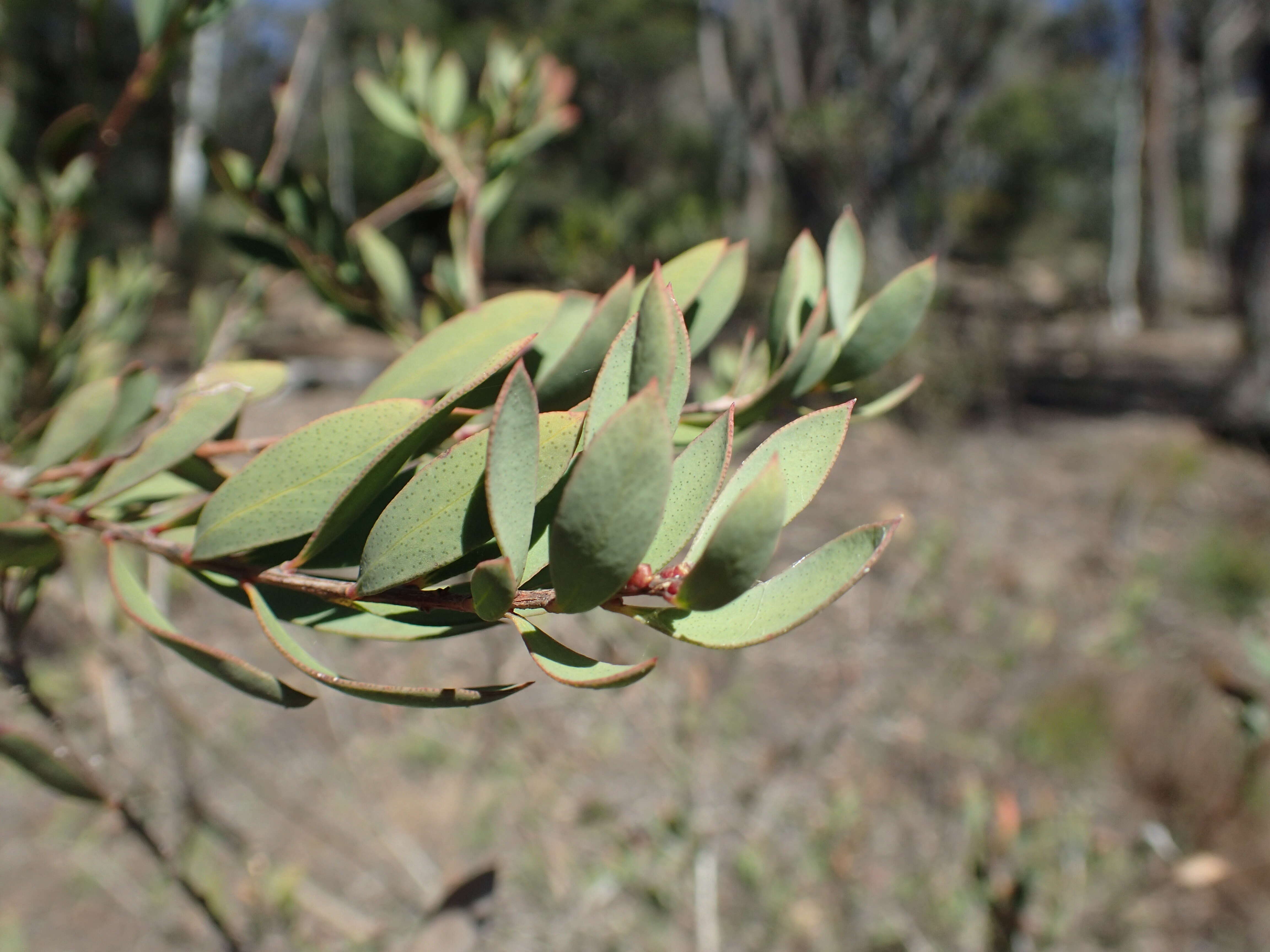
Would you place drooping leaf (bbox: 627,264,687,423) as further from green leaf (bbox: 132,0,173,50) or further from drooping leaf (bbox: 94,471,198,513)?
green leaf (bbox: 132,0,173,50)

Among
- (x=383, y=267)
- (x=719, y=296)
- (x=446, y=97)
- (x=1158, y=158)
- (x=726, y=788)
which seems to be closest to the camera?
(x=719, y=296)

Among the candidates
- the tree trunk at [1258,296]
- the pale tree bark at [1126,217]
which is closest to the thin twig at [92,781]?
the tree trunk at [1258,296]

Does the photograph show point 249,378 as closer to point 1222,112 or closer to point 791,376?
point 791,376

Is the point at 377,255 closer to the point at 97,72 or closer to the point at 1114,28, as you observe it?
the point at 97,72

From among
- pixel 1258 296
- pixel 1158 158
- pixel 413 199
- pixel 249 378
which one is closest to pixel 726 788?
pixel 413 199

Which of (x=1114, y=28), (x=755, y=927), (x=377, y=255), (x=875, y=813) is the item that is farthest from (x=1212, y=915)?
(x=1114, y=28)

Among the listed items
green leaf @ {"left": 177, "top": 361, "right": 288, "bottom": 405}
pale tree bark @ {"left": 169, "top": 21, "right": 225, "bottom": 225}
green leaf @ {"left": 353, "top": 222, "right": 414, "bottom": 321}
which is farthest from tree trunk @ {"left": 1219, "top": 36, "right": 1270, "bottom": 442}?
green leaf @ {"left": 177, "top": 361, "right": 288, "bottom": 405}

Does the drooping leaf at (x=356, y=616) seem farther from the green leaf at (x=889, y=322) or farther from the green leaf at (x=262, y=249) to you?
the green leaf at (x=262, y=249)

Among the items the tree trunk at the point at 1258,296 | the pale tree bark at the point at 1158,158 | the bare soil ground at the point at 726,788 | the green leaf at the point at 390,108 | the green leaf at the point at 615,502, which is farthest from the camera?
the pale tree bark at the point at 1158,158
